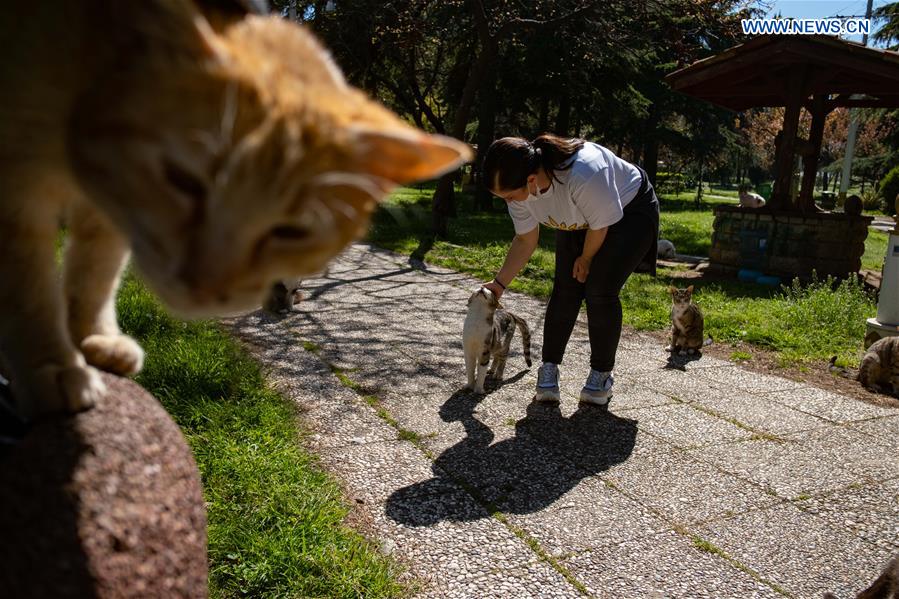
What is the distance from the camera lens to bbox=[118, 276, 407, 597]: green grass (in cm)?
282

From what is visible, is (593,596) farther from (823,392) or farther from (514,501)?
(823,392)

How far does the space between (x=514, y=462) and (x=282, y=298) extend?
12.4 ft

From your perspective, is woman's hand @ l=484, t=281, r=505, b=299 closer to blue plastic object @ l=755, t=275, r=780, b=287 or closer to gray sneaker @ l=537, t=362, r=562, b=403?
gray sneaker @ l=537, t=362, r=562, b=403

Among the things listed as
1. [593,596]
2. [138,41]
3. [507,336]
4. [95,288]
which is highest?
[138,41]

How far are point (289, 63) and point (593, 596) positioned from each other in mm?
2729

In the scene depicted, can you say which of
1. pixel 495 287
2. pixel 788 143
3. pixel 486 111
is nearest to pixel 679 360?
pixel 495 287

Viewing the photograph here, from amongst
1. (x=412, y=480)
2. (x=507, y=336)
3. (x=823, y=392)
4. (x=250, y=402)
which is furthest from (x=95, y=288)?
(x=823, y=392)

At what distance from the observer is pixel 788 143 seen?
1123cm

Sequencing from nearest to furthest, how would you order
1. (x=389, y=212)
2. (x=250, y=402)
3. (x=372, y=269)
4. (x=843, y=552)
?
Answer: (x=843, y=552) < (x=250, y=402) < (x=372, y=269) < (x=389, y=212)

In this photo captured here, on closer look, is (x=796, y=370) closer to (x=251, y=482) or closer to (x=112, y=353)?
(x=251, y=482)

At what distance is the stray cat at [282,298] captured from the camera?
705 cm

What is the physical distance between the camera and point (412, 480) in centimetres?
393

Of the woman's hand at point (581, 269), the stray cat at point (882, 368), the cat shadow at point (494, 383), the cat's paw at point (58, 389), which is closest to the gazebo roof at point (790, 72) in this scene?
the stray cat at point (882, 368)

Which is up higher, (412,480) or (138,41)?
(138,41)
